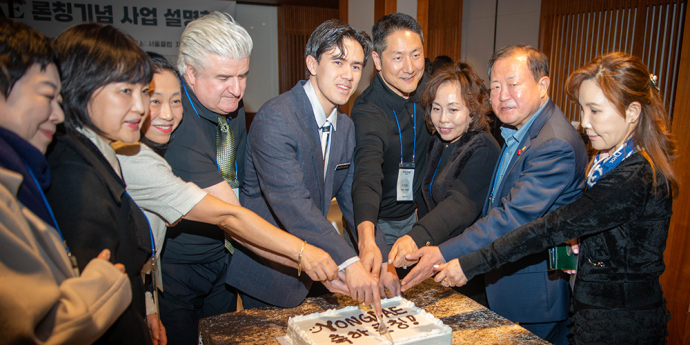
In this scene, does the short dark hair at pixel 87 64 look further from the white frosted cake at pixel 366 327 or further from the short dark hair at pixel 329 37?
the white frosted cake at pixel 366 327

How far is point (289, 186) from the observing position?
175 centimetres

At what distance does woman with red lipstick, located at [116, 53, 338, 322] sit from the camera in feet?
4.95

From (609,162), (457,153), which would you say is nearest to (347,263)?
(457,153)

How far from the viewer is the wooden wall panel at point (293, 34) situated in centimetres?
680

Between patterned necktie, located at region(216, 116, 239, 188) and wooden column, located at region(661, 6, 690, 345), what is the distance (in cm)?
277

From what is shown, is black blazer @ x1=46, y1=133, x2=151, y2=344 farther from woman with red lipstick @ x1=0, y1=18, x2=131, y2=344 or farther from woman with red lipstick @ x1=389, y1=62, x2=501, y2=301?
woman with red lipstick @ x1=389, y1=62, x2=501, y2=301

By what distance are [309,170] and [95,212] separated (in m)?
0.94

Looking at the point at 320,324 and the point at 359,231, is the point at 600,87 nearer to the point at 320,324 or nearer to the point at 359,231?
the point at 359,231

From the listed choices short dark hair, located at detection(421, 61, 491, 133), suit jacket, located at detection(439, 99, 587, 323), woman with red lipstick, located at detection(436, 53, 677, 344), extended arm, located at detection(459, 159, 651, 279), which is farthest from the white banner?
woman with red lipstick, located at detection(436, 53, 677, 344)

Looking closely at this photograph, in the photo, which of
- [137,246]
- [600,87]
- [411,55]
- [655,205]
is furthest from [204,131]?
[655,205]

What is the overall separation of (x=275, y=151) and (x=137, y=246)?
68cm

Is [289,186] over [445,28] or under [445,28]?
under

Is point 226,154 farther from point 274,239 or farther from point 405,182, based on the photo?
point 405,182

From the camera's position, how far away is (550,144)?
177 centimetres
